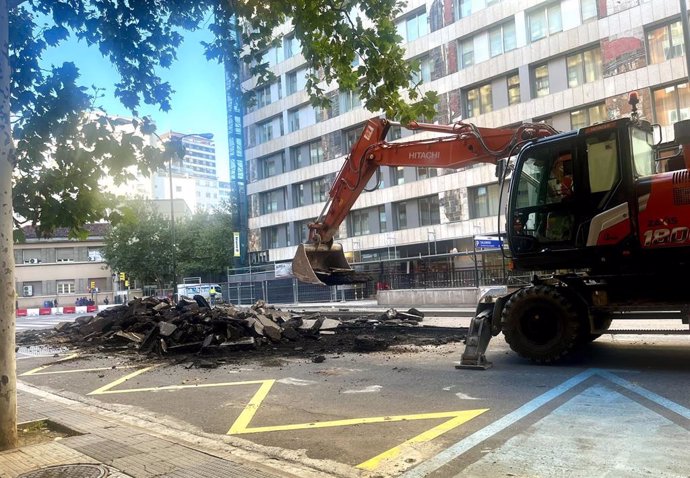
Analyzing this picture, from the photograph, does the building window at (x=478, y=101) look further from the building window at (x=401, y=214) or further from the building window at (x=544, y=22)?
the building window at (x=401, y=214)

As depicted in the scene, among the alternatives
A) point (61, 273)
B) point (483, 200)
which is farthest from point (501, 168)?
point (61, 273)

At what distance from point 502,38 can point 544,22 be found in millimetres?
2662

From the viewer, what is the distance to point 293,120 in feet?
156

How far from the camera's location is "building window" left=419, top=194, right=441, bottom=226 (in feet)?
120

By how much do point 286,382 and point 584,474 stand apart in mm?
5230

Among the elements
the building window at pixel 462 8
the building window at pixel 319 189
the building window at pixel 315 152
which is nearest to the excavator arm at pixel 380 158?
the building window at pixel 462 8

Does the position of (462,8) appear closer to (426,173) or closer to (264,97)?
(426,173)

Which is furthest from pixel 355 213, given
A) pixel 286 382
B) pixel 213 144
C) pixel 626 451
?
pixel 213 144

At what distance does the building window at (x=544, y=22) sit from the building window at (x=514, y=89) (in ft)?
7.61

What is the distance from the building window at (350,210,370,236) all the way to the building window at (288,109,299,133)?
10.5 metres

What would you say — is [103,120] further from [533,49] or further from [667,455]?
[533,49]

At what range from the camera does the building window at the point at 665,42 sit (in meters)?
25.9

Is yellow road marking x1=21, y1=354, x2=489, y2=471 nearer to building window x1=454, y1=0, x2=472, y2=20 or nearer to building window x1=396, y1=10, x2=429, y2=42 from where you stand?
building window x1=454, y1=0, x2=472, y2=20

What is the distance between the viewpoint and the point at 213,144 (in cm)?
19025
